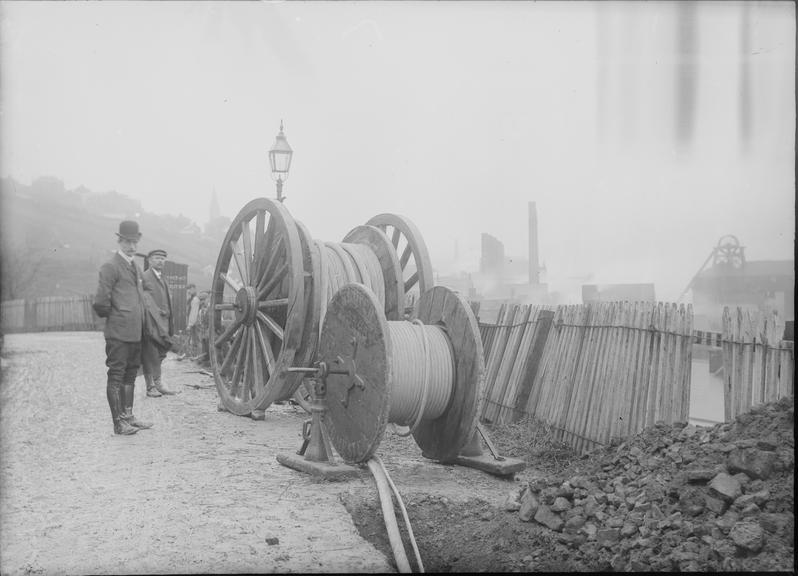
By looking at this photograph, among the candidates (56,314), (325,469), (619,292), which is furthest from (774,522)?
(56,314)

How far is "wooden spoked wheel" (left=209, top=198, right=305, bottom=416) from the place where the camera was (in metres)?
6.25

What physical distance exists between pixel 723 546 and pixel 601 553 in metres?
0.60

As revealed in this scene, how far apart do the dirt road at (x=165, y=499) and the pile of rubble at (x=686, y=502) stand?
109cm

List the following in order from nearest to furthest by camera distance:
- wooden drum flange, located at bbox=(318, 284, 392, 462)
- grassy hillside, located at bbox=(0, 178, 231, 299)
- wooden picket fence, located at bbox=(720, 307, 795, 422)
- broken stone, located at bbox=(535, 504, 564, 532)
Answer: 1. broken stone, located at bbox=(535, 504, 564, 532)
2. wooden picket fence, located at bbox=(720, 307, 795, 422)
3. wooden drum flange, located at bbox=(318, 284, 392, 462)
4. grassy hillside, located at bbox=(0, 178, 231, 299)

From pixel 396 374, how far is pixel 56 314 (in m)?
20.0

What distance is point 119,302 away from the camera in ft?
21.6

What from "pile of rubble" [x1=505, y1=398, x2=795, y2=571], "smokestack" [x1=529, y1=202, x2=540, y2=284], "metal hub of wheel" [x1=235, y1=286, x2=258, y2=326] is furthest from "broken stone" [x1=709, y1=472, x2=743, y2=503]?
"smokestack" [x1=529, y1=202, x2=540, y2=284]

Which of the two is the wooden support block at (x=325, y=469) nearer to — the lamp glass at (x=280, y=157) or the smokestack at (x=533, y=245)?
the lamp glass at (x=280, y=157)

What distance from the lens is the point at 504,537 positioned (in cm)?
383

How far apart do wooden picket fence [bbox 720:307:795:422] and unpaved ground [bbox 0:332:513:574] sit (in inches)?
65.1

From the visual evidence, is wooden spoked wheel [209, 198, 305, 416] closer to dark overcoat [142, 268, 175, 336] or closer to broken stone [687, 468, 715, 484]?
dark overcoat [142, 268, 175, 336]

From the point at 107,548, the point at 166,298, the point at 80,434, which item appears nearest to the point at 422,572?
the point at 107,548

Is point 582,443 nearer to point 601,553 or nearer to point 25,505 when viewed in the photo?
point 601,553

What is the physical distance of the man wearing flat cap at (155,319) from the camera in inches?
277
